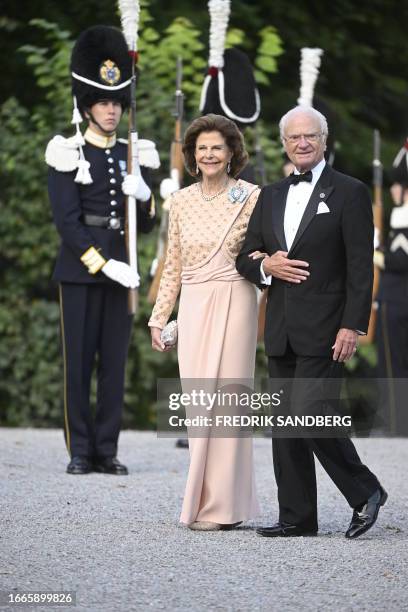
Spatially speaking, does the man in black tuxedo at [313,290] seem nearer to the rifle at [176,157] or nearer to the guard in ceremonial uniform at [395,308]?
the rifle at [176,157]

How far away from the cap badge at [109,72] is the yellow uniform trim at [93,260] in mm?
1027

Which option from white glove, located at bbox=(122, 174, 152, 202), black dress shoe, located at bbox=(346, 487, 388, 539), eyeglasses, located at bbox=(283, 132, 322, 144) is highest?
eyeglasses, located at bbox=(283, 132, 322, 144)

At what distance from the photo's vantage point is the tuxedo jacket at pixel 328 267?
6.80 m

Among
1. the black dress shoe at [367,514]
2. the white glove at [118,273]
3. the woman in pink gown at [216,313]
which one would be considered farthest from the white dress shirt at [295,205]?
the white glove at [118,273]

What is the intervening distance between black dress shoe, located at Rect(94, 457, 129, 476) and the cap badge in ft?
7.09

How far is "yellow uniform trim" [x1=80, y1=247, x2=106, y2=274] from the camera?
9.10 m

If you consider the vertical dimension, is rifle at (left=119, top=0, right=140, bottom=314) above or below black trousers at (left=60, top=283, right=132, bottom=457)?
above

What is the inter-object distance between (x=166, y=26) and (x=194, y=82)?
1.04m

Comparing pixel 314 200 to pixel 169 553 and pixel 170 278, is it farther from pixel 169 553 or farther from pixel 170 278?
pixel 169 553

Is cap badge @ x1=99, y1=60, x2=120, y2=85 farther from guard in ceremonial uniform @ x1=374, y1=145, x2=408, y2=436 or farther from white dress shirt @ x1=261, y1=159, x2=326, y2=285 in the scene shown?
guard in ceremonial uniform @ x1=374, y1=145, x2=408, y2=436

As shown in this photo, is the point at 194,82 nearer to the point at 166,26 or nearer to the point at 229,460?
the point at 166,26

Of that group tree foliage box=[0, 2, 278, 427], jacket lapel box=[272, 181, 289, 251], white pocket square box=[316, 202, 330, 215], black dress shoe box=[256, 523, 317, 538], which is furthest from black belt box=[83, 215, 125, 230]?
tree foliage box=[0, 2, 278, 427]

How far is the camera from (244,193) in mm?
7359

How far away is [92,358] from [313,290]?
2.83m
